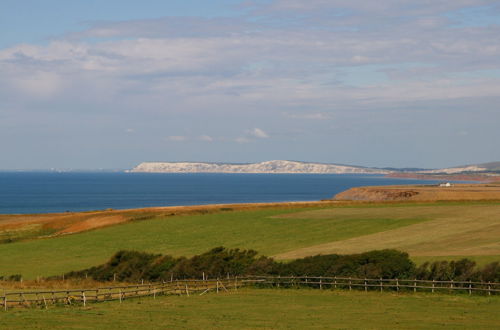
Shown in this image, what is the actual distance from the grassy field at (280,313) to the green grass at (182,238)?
20.7 meters

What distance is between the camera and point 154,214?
100250mm

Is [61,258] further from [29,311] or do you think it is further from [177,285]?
[29,311]

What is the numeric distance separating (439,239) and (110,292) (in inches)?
1243

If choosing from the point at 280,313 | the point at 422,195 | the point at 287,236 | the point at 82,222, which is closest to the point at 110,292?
the point at 280,313

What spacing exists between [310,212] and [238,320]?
59.9m

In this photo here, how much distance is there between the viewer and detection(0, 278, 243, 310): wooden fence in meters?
41.6

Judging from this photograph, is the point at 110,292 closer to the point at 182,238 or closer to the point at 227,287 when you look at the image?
the point at 227,287

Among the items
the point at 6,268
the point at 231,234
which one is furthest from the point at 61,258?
the point at 231,234

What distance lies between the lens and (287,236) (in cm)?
7406

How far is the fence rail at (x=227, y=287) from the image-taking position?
42.3 meters

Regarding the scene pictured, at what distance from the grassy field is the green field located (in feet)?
41.9

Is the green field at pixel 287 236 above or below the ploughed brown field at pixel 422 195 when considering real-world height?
below

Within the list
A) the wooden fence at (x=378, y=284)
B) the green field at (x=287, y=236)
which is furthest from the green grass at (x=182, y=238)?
the wooden fence at (x=378, y=284)

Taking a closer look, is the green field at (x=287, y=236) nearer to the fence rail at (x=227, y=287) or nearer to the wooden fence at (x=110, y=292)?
the fence rail at (x=227, y=287)
